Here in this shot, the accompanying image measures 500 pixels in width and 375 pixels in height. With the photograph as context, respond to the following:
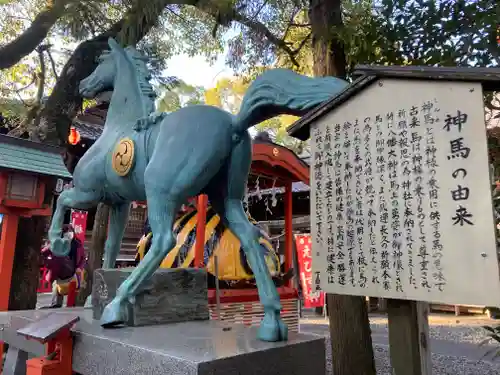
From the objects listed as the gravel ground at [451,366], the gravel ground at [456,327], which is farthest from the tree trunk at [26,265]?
the gravel ground at [456,327]

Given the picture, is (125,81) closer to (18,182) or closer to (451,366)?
(18,182)

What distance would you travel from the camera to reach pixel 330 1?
13.7ft

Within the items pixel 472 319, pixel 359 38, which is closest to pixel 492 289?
pixel 359 38

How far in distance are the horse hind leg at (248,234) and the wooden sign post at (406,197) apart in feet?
1.39

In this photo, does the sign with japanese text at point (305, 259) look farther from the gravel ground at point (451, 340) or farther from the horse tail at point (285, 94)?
the horse tail at point (285, 94)

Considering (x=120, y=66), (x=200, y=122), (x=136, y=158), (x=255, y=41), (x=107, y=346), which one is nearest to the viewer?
(x=107, y=346)

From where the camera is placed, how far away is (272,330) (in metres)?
2.19

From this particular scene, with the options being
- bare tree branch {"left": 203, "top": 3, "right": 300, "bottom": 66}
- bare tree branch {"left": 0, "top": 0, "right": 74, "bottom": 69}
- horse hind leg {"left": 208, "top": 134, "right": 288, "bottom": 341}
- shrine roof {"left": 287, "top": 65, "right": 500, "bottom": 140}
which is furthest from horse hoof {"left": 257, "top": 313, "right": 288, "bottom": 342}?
bare tree branch {"left": 0, "top": 0, "right": 74, "bottom": 69}

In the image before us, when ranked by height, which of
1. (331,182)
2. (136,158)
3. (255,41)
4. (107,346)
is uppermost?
(255,41)

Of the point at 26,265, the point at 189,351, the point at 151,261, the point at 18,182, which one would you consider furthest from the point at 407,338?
the point at 26,265

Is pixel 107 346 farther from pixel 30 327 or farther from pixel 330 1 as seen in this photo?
pixel 330 1

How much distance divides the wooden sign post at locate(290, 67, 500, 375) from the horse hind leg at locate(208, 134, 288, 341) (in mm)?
425

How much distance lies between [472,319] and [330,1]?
1020cm

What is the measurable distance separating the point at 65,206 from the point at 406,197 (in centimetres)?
250
